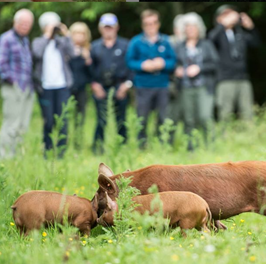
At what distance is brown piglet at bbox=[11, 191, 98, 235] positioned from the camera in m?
4.87

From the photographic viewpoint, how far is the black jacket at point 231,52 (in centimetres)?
1184

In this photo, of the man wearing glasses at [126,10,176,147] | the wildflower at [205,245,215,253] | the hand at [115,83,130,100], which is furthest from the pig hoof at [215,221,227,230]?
the hand at [115,83,130,100]

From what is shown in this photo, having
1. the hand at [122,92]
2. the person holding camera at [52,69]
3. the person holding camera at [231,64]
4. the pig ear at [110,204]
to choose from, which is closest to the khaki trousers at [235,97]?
the person holding camera at [231,64]

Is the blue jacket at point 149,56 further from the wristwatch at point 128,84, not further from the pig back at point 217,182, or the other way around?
the pig back at point 217,182

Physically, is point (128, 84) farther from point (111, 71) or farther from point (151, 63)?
point (151, 63)

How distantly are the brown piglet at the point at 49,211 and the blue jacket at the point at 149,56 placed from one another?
5.37 meters

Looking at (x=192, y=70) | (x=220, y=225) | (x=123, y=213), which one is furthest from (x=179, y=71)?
(x=123, y=213)

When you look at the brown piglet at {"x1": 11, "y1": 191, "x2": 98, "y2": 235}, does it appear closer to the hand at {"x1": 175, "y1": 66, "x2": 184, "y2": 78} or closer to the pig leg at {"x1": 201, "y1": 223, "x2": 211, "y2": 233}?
the pig leg at {"x1": 201, "y1": 223, "x2": 211, "y2": 233}

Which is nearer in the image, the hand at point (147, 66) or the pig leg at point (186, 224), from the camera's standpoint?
the pig leg at point (186, 224)

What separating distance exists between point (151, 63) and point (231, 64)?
223cm

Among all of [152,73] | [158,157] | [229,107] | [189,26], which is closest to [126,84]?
[152,73]

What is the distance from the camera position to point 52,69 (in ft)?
32.1

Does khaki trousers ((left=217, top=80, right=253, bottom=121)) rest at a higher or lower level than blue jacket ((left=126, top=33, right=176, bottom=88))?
lower

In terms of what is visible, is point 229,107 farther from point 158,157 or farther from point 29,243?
point 29,243
